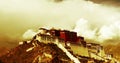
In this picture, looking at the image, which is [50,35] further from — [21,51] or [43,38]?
[21,51]

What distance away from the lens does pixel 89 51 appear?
44.5 metres

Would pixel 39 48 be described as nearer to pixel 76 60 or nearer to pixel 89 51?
pixel 76 60

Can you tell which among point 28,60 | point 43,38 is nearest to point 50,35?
point 43,38

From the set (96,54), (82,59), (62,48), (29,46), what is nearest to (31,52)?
(29,46)

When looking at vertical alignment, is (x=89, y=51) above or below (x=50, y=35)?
below

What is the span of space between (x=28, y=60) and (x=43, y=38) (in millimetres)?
3274

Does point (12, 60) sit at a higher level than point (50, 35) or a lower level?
lower

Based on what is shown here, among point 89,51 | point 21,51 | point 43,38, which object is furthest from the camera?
point 89,51

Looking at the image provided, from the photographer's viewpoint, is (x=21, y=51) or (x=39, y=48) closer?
(x=39, y=48)

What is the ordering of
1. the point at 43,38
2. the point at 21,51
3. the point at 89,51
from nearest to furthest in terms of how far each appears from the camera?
the point at 43,38, the point at 21,51, the point at 89,51

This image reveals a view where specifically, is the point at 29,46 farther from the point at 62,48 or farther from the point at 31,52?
the point at 62,48

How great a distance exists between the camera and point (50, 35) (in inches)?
1553

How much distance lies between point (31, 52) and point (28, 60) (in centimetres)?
130

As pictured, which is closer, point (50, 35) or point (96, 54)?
point (50, 35)
